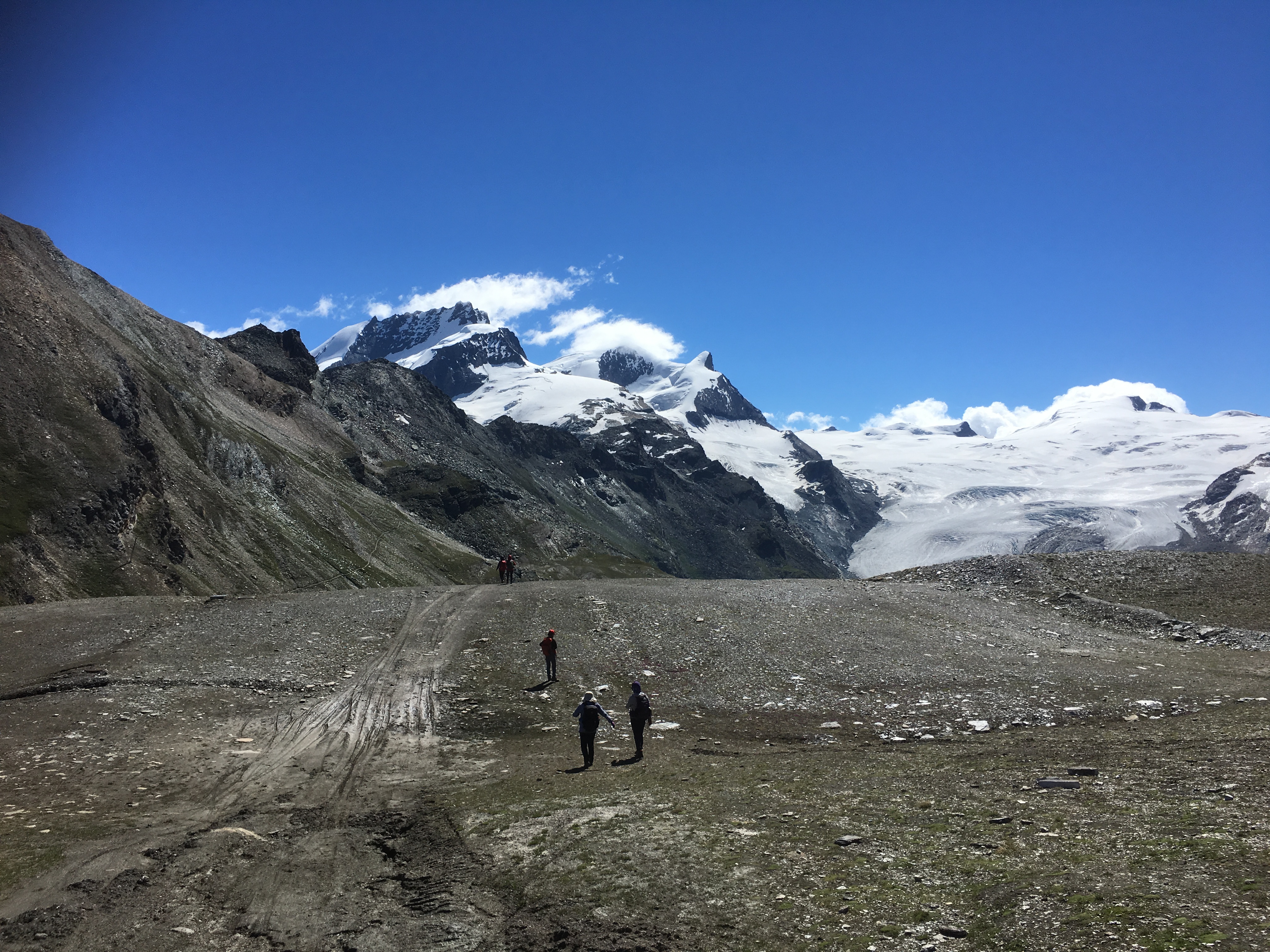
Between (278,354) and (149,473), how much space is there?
111808 mm

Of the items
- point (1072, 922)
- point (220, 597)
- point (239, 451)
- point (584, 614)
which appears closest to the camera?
point (1072, 922)

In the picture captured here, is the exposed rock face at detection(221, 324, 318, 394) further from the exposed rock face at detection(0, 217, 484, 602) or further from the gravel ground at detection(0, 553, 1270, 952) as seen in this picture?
the gravel ground at detection(0, 553, 1270, 952)

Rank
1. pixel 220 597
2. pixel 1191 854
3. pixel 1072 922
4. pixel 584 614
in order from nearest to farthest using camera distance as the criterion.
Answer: pixel 1072 922 → pixel 1191 854 → pixel 584 614 → pixel 220 597

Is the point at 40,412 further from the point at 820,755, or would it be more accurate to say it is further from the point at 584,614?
the point at 820,755

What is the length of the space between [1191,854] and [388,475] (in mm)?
167442

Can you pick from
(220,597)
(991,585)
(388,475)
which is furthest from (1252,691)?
(388,475)

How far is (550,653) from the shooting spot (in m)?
26.8

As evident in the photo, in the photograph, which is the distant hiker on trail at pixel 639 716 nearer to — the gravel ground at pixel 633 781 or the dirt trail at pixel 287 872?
the gravel ground at pixel 633 781

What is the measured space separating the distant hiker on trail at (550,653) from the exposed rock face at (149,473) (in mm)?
47797

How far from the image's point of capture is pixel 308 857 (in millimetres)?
13195

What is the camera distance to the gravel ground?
10258 mm

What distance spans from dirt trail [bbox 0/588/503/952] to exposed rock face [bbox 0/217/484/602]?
166ft

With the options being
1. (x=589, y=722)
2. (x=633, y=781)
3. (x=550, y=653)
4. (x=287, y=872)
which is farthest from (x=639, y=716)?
(x=287, y=872)

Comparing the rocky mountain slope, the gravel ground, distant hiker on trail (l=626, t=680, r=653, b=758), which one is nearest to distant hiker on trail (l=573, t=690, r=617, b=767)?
the gravel ground
